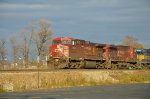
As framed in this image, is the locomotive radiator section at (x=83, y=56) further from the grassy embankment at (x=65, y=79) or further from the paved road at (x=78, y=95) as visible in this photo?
the paved road at (x=78, y=95)

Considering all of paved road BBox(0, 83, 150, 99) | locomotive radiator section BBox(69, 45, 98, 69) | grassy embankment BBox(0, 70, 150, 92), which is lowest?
paved road BBox(0, 83, 150, 99)

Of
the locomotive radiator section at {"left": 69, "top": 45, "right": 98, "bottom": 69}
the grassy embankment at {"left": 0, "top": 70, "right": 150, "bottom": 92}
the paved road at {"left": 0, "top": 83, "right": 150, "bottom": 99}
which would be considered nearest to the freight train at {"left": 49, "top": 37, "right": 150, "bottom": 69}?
the locomotive radiator section at {"left": 69, "top": 45, "right": 98, "bottom": 69}

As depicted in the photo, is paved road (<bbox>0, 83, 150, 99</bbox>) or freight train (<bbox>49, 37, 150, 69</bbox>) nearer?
paved road (<bbox>0, 83, 150, 99</bbox>)

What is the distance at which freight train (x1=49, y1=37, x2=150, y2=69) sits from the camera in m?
42.2

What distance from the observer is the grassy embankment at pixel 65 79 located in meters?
27.3

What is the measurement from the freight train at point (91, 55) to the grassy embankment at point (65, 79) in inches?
232

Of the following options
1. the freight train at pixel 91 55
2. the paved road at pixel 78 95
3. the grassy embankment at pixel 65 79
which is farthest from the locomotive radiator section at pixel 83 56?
the paved road at pixel 78 95

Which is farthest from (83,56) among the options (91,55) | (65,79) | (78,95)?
(78,95)

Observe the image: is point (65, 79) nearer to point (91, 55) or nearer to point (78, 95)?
point (78, 95)

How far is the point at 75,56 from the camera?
142 feet

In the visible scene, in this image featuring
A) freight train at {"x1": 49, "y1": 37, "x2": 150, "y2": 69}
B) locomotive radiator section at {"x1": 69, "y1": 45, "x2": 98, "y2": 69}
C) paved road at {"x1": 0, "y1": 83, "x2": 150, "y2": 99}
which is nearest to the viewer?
paved road at {"x1": 0, "y1": 83, "x2": 150, "y2": 99}

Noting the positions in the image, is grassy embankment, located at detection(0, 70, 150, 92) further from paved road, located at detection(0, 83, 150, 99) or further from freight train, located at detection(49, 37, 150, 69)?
freight train, located at detection(49, 37, 150, 69)

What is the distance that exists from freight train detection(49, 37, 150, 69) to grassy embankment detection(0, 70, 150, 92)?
589 cm

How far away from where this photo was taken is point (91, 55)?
151 ft
